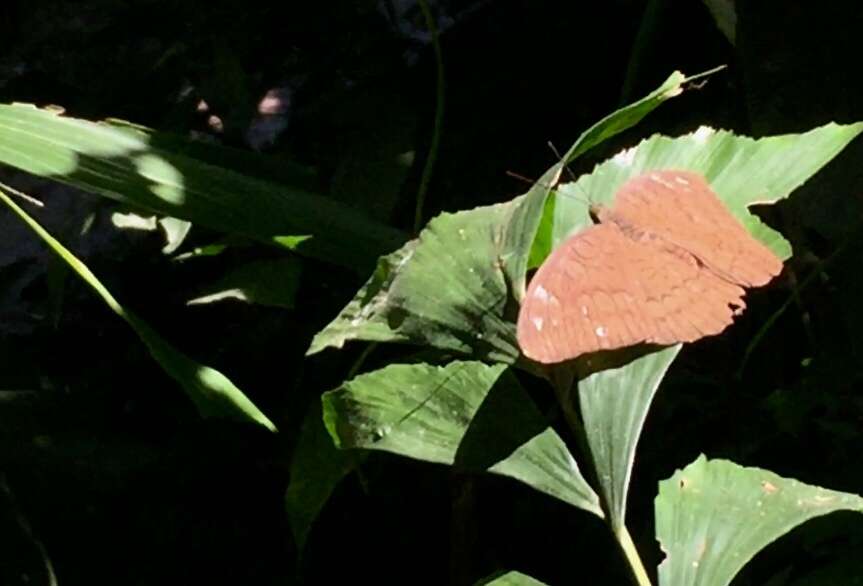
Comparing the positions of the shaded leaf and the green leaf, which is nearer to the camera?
the green leaf

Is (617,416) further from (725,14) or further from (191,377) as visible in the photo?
(725,14)

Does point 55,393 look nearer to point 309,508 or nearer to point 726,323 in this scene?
point 309,508

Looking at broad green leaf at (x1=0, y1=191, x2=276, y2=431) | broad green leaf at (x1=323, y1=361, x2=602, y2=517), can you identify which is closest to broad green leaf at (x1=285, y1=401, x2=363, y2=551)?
broad green leaf at (x1=0, y1=191, x2=276, y2=431)

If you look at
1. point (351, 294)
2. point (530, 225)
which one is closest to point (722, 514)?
point (530, 225)

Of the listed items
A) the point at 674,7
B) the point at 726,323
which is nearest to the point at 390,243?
the point at 726,323

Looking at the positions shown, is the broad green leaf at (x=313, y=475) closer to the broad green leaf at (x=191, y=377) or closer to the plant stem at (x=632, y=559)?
the broad green leaf at (x=191, y=377)

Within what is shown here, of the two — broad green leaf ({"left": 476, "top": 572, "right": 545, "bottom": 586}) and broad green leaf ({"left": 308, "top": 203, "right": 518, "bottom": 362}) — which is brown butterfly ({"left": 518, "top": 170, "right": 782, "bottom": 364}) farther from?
broad green leaf ({"left": 476, "top": 572, "right": 545, "bottom": 586})
